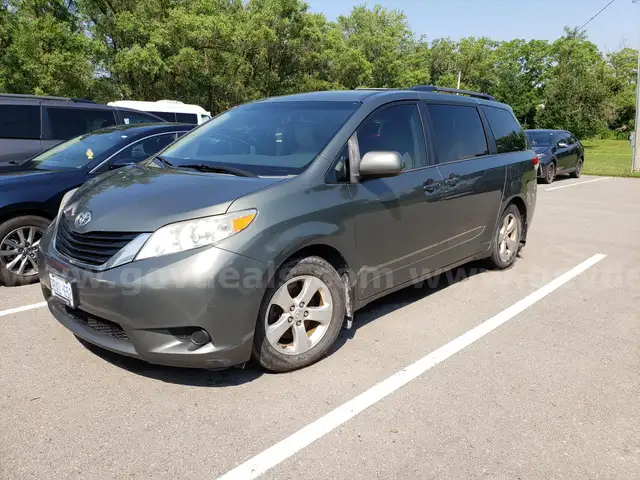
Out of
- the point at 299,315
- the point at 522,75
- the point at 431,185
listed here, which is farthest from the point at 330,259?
the point at 522,75

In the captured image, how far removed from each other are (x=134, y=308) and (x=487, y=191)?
340 cm

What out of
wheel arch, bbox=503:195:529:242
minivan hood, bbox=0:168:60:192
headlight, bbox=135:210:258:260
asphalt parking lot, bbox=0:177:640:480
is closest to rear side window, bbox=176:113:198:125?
minivan hood, bbox=0:168:60:192

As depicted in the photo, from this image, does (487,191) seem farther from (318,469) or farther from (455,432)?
(318,469)

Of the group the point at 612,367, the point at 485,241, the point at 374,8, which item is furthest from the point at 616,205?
the point at 374,8

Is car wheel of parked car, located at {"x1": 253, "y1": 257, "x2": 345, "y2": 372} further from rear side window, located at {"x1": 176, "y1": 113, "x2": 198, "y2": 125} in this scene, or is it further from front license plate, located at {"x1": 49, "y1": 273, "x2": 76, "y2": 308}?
rear side window, located at {"x1": 176, "y1": 113, "x2": 198, "y2": 125}

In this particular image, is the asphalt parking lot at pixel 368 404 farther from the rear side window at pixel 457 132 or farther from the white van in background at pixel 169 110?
the white van in background at pixel 169 110

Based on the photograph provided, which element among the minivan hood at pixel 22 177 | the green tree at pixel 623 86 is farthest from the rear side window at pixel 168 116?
the green tree at pixel 623 86

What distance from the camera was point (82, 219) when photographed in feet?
10.3

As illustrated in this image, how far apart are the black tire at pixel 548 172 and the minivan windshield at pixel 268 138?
1297 centimetres

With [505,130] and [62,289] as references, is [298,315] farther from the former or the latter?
[505,130]

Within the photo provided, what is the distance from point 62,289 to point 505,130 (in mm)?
4475

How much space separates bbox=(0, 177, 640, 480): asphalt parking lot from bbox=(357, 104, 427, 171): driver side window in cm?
131

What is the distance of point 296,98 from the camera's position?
425cm

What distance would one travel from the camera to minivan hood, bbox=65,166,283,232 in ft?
9.46
